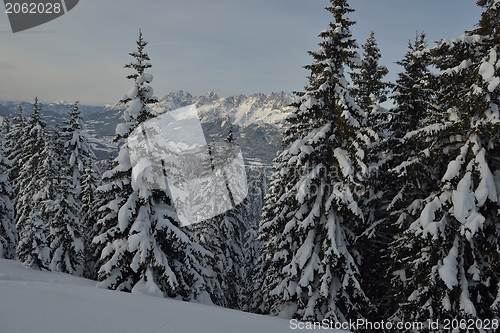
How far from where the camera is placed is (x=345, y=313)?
1297 cm

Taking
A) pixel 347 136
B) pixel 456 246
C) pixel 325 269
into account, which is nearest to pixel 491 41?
pixel 347 136

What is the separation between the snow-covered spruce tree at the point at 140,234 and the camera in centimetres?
1143

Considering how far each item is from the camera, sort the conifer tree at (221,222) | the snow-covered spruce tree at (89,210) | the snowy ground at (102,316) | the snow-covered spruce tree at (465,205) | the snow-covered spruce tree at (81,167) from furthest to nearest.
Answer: the snow-covered spruce tree at (81,167)
the snow-covered spruce tree at (89,210)
the conifer tree at (221,222)
the snow-covered spruce tree at (465,205)
the snowy ground at (102,316)

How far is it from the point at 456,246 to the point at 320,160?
5657 mm

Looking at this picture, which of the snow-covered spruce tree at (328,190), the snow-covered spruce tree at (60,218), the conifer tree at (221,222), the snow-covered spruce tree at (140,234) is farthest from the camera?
the conifer tree at (221,222)

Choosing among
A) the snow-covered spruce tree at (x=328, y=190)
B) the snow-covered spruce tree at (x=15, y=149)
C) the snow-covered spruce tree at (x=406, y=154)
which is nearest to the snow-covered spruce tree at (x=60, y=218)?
the snow-covered spruce tree at (x=15, y=149)

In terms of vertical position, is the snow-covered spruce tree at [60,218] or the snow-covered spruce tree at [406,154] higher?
the snow-covered spruce tree at [406,154]

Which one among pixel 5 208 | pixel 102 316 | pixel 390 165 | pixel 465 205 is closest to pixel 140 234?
pixel 102 316

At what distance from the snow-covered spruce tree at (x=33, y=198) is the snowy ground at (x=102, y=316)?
14156 mm

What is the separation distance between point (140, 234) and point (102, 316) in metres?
6.14

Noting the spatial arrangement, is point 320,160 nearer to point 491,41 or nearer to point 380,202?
point 380,202

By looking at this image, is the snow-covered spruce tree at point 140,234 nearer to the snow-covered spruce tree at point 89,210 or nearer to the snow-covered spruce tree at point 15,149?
the snow-covered spruce tree at point 89,210

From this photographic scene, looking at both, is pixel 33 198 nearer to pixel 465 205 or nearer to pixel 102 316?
pixel 102 316

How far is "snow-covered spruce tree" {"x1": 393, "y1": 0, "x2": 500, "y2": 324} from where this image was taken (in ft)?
30.2
